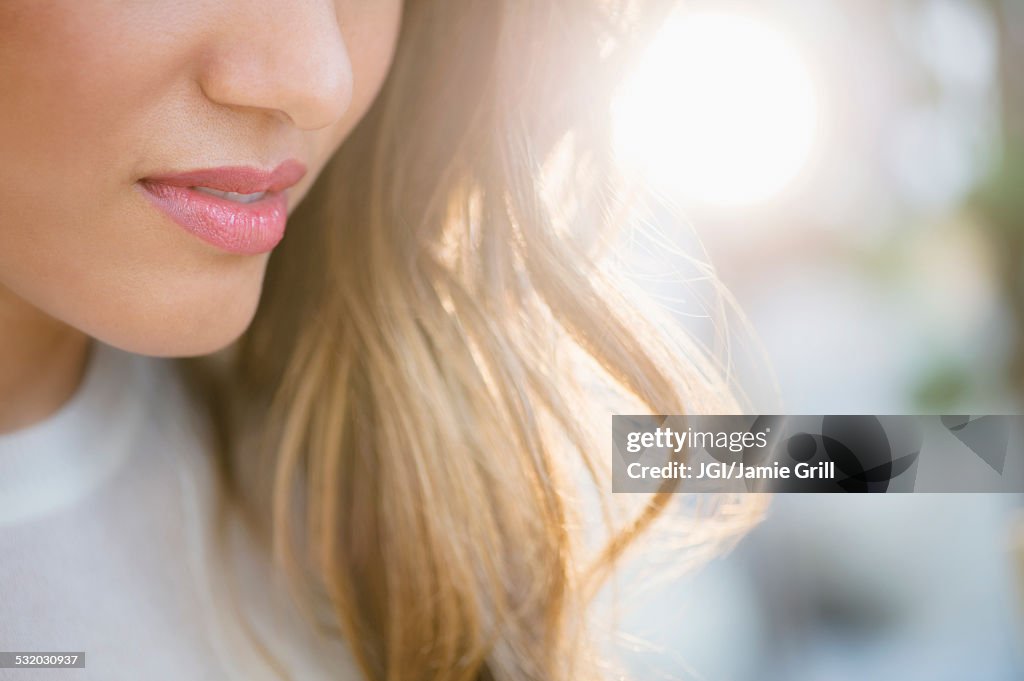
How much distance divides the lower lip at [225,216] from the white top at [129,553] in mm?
166

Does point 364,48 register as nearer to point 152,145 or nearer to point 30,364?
point 152,145

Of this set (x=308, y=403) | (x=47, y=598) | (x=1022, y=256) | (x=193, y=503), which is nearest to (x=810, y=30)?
(x=1022, y=256)

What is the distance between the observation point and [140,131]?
440 millimetres

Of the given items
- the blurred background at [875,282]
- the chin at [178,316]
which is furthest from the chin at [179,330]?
the blurred background at [875,282]

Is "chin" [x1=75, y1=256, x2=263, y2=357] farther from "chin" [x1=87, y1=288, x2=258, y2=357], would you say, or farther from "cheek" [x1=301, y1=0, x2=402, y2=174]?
"cheek" [x1=301, y1=0, x2=402, y2=174]

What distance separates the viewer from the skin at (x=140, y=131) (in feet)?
1.37

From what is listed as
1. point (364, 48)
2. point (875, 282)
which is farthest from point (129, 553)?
point (875, 282)

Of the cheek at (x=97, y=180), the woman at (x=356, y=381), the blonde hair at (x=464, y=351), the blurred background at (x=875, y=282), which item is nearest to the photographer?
the cheek at (x=97, y=180)

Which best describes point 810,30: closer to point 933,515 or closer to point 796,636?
point 933,515

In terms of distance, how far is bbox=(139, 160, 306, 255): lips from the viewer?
0.47 m

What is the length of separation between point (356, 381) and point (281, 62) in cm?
31

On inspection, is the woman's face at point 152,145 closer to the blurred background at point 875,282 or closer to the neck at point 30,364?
the neck at point 30,364

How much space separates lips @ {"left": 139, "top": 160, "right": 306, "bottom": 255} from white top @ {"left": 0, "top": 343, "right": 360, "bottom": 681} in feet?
0.55

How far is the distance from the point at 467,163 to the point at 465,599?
1.09ft
